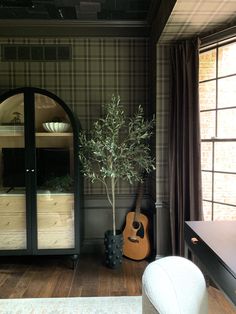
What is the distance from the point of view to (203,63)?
2.85m

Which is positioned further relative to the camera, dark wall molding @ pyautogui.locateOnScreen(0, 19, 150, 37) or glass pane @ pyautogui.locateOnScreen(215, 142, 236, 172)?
dark wall molding @ pyautogui.locateOnScreen(0, 19, 150, 37)

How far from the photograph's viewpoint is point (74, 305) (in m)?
2.36

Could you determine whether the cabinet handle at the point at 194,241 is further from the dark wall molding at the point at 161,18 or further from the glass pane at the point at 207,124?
the dark wall molding at the point at 161,18

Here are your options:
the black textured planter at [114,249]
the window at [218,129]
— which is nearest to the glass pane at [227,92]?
the window at [218,129]

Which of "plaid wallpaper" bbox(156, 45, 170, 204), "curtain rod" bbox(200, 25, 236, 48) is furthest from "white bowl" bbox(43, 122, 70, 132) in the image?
"curtain rod" bbox(200, 25, 236, 48)

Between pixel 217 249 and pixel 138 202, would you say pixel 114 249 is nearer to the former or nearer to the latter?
pixel 138 202

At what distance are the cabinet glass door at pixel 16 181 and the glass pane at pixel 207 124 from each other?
70.6 inches

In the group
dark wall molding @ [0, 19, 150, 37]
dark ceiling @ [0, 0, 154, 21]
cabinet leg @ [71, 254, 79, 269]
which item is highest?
dark ceiling @ [0, 0, 154, 21]

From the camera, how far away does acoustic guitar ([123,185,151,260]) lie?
323cm

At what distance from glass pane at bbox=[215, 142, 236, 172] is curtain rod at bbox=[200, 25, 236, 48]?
36.3 inches

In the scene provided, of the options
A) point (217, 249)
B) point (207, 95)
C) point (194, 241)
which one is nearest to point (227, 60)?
point (207, 95)

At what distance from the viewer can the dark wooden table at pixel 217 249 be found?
4.14 ft

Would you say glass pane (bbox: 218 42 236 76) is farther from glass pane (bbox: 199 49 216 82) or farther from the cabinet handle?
the cabinet handle

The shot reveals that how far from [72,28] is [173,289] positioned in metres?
3.09
